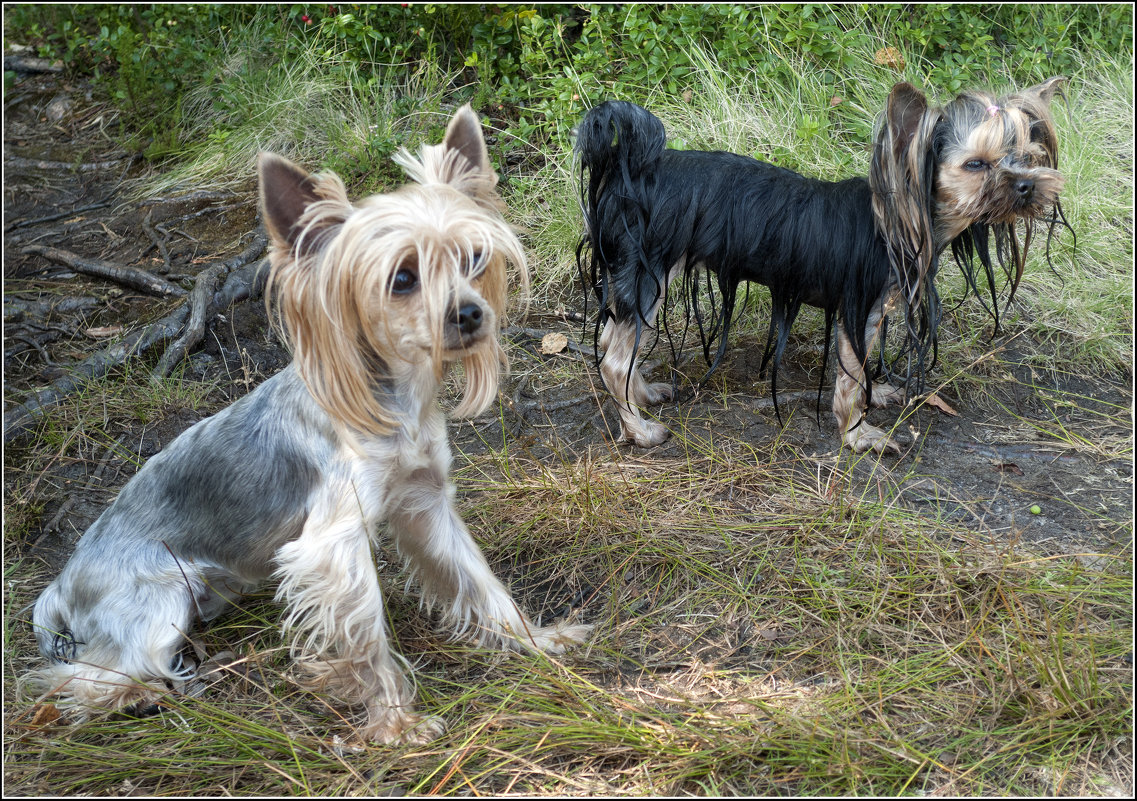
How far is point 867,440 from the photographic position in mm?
4227

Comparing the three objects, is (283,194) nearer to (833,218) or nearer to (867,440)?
(833,218)

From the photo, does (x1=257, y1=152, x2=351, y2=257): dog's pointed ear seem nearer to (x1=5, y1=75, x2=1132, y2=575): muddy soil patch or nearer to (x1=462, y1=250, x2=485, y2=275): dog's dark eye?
(x1=462, y1=250, x2=485, y2=275): dog's dark eye

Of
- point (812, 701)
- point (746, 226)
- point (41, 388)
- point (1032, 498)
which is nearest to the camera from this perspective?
point (812, 701)

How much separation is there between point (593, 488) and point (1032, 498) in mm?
1848

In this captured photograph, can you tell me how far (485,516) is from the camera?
3.88 m

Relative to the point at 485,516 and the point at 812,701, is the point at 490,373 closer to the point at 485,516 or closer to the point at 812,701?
the point at 485,516

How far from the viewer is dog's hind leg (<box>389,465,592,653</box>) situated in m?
3.12

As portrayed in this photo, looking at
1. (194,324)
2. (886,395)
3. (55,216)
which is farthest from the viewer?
(55,216)

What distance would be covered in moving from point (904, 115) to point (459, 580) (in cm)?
260

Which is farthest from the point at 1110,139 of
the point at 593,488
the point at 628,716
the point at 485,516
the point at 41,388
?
the point at 41,388

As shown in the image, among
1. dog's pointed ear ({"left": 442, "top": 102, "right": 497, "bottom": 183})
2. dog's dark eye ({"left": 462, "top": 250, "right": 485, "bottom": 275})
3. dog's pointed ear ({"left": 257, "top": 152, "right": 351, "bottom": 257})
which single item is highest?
dog's pointed ear ({"left": 442, "top": 102, "right": 497, "bottom": 183})

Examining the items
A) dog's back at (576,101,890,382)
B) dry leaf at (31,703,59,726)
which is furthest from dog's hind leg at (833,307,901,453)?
dry leaf at (31,703,59,726)

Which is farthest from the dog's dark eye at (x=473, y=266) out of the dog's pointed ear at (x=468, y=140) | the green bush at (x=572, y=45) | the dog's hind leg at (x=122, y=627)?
the green bush at (x=572, y=45)

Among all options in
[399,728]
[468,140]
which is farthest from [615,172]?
[399,728]
